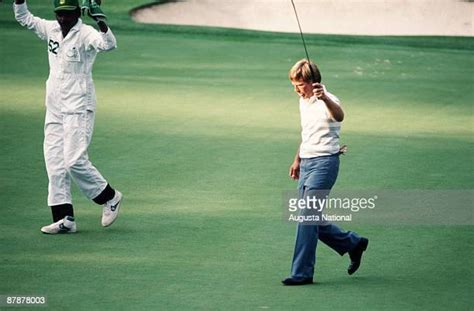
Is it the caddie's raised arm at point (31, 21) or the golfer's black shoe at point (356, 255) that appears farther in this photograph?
the caddie's raised arm at point (31, 21)

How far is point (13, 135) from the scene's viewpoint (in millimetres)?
15531

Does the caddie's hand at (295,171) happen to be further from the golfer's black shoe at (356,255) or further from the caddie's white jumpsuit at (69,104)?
the caddie's white jumpsuit at (69,104)

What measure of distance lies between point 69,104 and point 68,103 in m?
0.01

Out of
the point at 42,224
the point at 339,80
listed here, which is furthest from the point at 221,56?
the point at 42,224

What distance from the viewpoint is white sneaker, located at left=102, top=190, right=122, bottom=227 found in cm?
1164

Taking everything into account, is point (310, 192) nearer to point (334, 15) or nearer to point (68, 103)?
point (68, 103)

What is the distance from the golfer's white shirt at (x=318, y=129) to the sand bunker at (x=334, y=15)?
1562 cm

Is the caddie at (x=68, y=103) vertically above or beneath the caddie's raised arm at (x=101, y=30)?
beneath

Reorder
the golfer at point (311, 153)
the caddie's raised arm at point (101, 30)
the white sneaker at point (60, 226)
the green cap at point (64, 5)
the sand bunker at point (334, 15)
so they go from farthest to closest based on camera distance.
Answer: the sand bunker at point (334, 15)
the white sneaker at point (60, 226)
the green cap at point (64, 5)
the caddie's raised arm at point (101, 30)
the golfer at point (311, 153)

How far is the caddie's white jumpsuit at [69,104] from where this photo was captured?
11320 mm

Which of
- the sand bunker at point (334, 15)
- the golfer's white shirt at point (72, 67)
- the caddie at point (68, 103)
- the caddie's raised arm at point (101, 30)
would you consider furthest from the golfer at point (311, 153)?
the sand bunker at point (334, 15)

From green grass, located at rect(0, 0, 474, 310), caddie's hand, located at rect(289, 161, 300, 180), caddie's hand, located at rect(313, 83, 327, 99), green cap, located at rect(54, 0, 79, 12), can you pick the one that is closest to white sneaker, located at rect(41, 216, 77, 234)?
green grass, located at rect(0, 0, 474, 310)

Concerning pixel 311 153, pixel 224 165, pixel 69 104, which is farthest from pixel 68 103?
pixel 224 165

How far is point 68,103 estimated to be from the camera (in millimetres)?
11336
